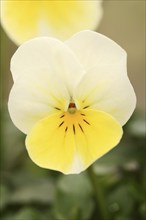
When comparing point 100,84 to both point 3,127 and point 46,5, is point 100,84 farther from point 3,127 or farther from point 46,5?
point 3,127

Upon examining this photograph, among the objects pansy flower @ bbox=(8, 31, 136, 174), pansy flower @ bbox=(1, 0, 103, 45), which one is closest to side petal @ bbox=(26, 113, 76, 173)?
pansy flower @ bbox=(8, 31, 136, 174)

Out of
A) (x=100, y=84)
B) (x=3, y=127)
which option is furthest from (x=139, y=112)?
(x=100, y=84)

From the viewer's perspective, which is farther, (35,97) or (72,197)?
(72,197)

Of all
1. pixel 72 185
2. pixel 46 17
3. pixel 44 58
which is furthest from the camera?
pixel 72 185

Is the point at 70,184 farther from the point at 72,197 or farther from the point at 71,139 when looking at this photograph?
the point at 71,139

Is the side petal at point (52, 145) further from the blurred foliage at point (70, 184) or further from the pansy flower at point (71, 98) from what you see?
the blurred foliage at point (70, 184)

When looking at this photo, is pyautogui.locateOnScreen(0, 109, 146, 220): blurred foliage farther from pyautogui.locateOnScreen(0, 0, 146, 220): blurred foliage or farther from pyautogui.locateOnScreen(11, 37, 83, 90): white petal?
pyautogui.locateOnScreen(11, 37, 83, 90): white petal

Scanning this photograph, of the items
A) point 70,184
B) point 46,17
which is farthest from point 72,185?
point 46,17
